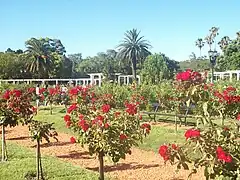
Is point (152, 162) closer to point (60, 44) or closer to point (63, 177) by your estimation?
point (63, 177)

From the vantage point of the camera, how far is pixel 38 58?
50.1 m

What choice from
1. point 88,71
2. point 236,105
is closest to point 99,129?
point 236,105

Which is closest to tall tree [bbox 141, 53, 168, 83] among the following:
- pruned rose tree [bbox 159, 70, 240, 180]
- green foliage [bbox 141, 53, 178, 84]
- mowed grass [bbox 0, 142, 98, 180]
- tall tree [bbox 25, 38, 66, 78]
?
green foliage [bbox 141, 53, 178, 84]

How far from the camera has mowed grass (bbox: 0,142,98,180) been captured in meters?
6.82

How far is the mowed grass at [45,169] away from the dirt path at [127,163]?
61 centimetres

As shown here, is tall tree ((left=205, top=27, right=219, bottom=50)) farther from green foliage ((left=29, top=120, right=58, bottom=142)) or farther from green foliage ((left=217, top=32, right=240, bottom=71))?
green foliage ((left=29, top=120, right=58, bottom=142))

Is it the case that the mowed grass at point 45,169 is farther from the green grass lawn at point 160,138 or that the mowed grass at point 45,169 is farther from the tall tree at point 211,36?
the tall tree at point 211,36

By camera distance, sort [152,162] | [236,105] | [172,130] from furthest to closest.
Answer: [172,130] < [236,105] < [152,162]

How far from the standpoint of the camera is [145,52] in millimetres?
58562

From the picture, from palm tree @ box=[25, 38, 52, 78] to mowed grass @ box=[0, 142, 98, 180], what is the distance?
4243 centimetres

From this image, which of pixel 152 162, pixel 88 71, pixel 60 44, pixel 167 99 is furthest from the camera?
pixel 60 44

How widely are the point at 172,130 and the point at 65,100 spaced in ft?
29.5

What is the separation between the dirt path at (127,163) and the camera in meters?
7.32

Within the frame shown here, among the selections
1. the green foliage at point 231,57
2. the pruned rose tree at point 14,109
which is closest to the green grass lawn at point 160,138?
the pruned rose tree at point 14,109
